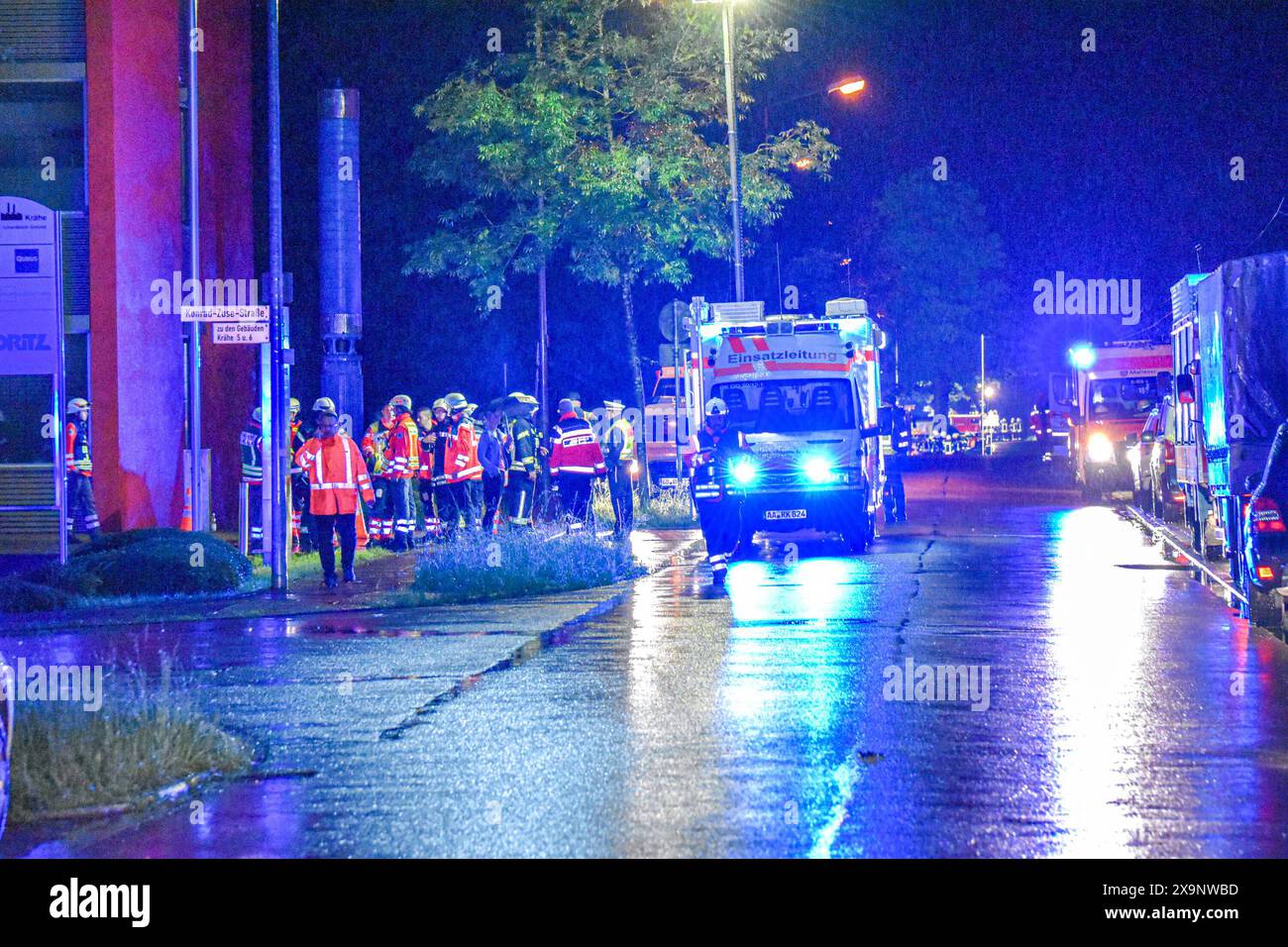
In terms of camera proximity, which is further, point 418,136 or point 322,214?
point 418,136

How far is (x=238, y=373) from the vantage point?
2747 cm

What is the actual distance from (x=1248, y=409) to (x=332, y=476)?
8901 mm

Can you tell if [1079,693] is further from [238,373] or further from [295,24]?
[295,24]

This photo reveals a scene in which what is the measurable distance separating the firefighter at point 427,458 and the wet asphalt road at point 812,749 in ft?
32.9

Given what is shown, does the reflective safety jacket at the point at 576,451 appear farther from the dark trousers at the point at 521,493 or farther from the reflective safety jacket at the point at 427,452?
the reflective safety jacket at the point at 427,452

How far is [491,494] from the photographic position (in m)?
24.1

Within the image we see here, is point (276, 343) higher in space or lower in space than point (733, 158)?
lower

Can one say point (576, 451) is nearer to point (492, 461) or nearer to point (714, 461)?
point (492, 461)

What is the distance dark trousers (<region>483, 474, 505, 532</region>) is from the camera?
23.9 meters

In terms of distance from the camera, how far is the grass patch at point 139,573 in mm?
16703

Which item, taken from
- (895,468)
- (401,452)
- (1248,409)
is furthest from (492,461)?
(1248,409)

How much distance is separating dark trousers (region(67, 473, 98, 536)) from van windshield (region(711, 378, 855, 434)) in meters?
8.27

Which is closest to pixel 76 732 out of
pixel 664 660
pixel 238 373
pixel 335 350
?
pixel 664 660
